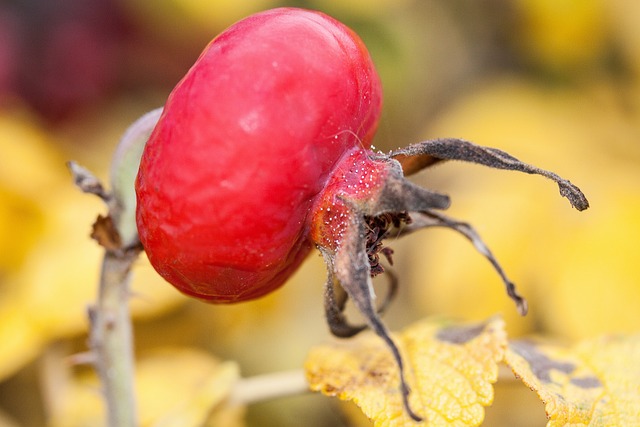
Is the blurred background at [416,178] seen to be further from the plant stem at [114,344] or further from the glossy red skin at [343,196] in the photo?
the glossy red skin at [343,196]

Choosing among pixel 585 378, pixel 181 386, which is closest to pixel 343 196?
pixel 585 378

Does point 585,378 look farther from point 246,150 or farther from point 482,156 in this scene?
point 246,150

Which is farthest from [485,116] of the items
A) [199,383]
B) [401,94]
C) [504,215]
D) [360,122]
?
[360,122]

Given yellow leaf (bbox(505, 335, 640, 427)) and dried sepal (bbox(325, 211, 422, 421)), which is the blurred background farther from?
dried sepal (bbox(325, 211, 422, 421))

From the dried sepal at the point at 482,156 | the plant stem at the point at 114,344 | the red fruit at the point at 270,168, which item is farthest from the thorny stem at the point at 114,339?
the dried sepal at the point at 482,156

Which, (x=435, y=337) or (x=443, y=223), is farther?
(x=435, y=337)

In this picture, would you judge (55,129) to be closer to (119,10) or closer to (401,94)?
(119,10)

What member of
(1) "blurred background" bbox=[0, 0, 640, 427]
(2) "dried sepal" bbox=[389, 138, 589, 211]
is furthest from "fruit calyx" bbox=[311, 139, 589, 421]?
(1) "blurred background" bbox=[0, 0, 640, 427]
